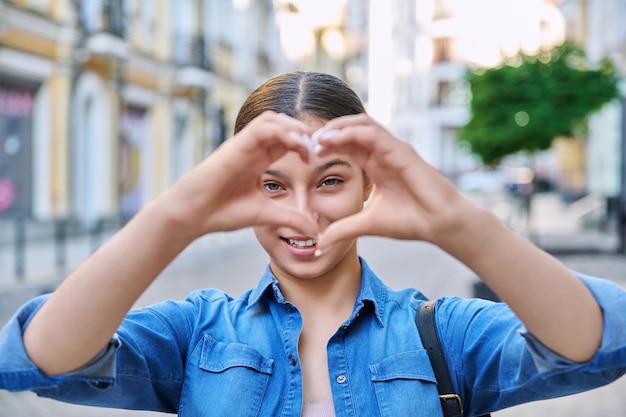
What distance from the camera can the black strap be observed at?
186 cm

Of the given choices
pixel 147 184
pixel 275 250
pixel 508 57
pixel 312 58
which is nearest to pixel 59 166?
pixel 147 184

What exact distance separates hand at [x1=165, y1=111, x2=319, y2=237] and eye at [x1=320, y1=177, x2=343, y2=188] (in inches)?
14.9

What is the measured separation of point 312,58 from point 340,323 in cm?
4836

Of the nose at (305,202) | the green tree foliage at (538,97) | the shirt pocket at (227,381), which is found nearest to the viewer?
the nose at (305,202)

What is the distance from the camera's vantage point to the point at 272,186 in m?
1.85

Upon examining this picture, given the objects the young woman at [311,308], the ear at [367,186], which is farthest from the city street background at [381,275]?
the young woman at [311,308]

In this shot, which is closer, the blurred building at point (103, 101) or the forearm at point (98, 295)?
the forearm at point (98, 295)

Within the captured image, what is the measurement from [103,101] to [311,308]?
18.6 meters

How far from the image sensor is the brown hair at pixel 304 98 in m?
1.96

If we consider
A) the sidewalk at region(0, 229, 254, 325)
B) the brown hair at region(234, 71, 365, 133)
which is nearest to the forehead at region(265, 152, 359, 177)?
the brown hair at region(234, 71, 365, 133)

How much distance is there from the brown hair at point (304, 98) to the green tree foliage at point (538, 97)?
45.0 ft

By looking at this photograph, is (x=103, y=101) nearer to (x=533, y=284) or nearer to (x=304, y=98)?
(x=304, y=98)

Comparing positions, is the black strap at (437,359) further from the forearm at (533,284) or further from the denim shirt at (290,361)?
the forearm at (533,284)

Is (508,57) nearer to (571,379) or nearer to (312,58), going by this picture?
(571,379)
